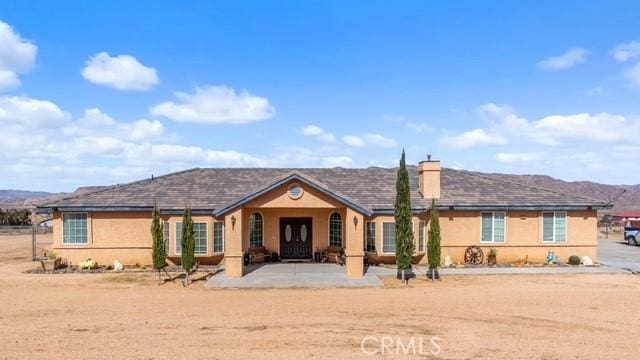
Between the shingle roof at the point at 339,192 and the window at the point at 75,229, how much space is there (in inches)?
26.6

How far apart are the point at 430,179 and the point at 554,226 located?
6.91 m

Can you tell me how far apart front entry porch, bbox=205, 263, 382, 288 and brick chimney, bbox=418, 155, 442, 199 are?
243 inches

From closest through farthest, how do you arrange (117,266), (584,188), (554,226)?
(117,266), (554,226), (584,188)

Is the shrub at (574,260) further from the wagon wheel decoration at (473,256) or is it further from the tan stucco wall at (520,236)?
the wagon wheel decoration at (473,256)

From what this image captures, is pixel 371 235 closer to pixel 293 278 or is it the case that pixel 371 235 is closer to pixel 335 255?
pixel 335 255

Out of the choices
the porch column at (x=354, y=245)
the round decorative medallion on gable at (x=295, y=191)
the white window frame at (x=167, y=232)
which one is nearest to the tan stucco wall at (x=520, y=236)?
the porch column at (x=354, y=245)

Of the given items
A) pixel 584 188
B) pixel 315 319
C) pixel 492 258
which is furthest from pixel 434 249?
pixel 584 188

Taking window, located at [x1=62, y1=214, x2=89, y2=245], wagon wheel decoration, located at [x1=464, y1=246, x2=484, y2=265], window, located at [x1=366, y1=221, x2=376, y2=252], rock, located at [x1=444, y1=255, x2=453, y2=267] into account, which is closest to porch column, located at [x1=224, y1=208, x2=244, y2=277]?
window, located at [x1=366, y1=221, x2=376, y2=252]

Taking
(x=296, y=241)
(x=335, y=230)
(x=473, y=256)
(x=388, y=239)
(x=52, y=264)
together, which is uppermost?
(x=335, y=230)

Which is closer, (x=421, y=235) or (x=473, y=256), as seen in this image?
(x=421, y=235)

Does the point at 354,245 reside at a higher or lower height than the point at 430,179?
lower

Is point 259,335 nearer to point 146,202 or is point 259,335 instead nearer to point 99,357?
point 99,357

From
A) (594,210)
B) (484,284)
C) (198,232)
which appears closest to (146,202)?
(198,232)

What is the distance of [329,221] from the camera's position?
25.8 meters
